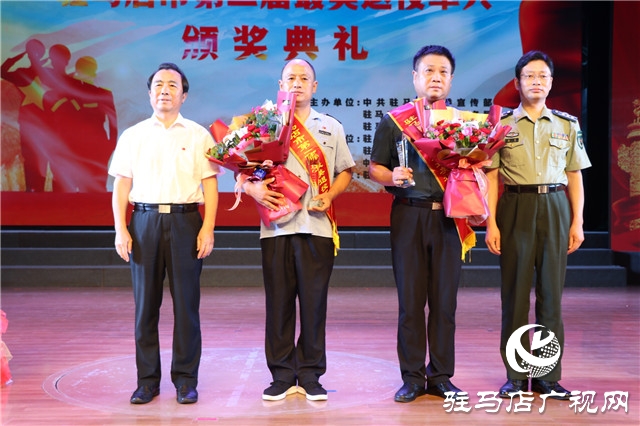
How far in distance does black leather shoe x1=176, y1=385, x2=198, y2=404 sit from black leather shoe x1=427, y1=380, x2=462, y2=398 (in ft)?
3.22

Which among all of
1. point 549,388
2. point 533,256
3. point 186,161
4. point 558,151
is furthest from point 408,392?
point 186,161

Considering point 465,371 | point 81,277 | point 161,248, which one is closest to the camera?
Result: point 161,248

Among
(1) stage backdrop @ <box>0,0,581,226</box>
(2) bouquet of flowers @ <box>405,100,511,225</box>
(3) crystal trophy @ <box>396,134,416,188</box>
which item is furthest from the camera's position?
(1) stage backdrop @ <box>0,0,581,226</box>

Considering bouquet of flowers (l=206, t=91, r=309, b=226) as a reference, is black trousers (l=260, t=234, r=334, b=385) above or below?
below

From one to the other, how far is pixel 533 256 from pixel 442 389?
0.68m

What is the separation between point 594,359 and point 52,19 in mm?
5910

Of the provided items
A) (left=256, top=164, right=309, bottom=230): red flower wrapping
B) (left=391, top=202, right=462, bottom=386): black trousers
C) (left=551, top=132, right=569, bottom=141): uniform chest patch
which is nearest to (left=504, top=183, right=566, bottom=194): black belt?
Answer: (left=551, top=132, right=569, bottom=141): uniform chest patch

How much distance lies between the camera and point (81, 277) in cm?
674

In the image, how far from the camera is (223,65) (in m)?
7.30

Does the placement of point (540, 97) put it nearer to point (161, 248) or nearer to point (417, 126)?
point (417, 126)

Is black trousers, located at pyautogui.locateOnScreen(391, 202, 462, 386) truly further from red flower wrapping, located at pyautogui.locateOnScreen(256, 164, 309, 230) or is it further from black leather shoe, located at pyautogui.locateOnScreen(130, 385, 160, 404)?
black leather shoe, located at pyautogui.locateOnScreen(130, 385, 160, 404)

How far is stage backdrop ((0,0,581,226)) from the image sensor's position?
286 inches

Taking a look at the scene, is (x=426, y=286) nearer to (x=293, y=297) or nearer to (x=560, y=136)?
(x=293, y=297)

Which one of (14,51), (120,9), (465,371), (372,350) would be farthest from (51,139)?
(465,371)
